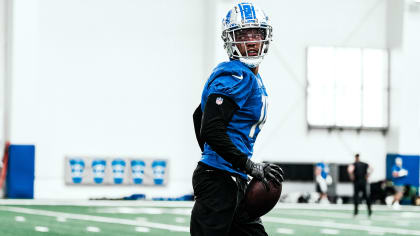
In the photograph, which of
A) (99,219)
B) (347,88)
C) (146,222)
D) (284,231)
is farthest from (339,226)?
(347,88)

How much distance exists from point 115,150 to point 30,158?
2.46m

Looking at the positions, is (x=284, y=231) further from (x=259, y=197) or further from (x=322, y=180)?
(x=322, y=180)

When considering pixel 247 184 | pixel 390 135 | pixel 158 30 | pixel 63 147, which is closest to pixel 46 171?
pixel 63 147

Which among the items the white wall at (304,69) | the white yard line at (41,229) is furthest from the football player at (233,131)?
the white wall at (304,69)

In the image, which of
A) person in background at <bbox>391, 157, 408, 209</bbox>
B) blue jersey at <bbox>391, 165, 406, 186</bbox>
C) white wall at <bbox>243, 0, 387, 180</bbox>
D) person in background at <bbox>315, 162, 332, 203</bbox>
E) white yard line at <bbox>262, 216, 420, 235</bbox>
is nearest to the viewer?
white yard line at <bbox>262, 216, 420, 235</bbox>

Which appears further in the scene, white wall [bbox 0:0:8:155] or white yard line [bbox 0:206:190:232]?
white wall [bbox 0:0:8:155]

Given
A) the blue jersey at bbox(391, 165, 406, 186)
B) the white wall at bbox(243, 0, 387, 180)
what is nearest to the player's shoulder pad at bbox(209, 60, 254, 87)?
the white wall at bbox(243, 0, 387, 180)

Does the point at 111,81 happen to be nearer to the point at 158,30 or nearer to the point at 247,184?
the point at 158,30

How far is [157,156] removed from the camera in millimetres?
22641

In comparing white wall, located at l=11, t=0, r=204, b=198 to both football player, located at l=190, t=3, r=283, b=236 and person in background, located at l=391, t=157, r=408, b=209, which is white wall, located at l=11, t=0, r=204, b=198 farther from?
football player, located at l=190, t=3, r=283, b=236

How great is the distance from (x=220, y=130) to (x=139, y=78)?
61.0ft

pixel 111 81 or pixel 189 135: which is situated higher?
pixel 111 81

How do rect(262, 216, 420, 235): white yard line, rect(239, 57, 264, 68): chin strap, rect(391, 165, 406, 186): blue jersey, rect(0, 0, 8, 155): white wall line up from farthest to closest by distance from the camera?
1. rect(391, 165, 406, 186): blue jersey
2. rect(0, 0, 8, 155): white wall
3. rect(262, 216, 420, 235): white yard line
4. rect(239, 57, 264, 68): chin strap

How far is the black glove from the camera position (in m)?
3.96
